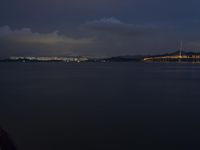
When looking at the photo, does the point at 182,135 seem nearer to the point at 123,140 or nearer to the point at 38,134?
the point at 123,140

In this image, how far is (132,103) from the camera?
52.2 feet

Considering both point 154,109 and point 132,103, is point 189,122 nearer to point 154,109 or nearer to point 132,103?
point 154,109

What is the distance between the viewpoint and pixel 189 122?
37.1 ft

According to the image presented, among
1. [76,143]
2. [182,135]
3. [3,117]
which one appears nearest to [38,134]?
[76,143]

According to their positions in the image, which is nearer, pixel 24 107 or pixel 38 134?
pixel 38 134

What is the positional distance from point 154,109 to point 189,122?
9.56 ft

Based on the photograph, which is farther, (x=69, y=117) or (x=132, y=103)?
(x=132, y=103)

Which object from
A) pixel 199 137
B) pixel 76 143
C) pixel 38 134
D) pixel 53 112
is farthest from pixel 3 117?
pixel 199 137

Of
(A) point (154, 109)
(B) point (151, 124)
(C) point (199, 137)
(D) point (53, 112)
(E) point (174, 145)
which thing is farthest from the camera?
(A) point (154, 109)

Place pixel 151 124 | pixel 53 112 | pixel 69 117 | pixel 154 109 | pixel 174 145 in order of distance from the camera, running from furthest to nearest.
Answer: pixel 154 109 → pixel 53 112 → pixel 69 117 → pixel 151 124 → pixel 174 145

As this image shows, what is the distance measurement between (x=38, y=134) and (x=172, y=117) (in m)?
5.38

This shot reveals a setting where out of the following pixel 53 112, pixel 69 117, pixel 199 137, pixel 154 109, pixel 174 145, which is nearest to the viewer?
pixel 174 145

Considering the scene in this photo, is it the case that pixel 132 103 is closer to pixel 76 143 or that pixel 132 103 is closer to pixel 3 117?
pixel 3 117

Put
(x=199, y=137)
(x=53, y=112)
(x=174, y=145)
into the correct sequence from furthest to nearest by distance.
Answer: (x=53, y=112) < (x=199, y=137) < (x=174, y=145)
